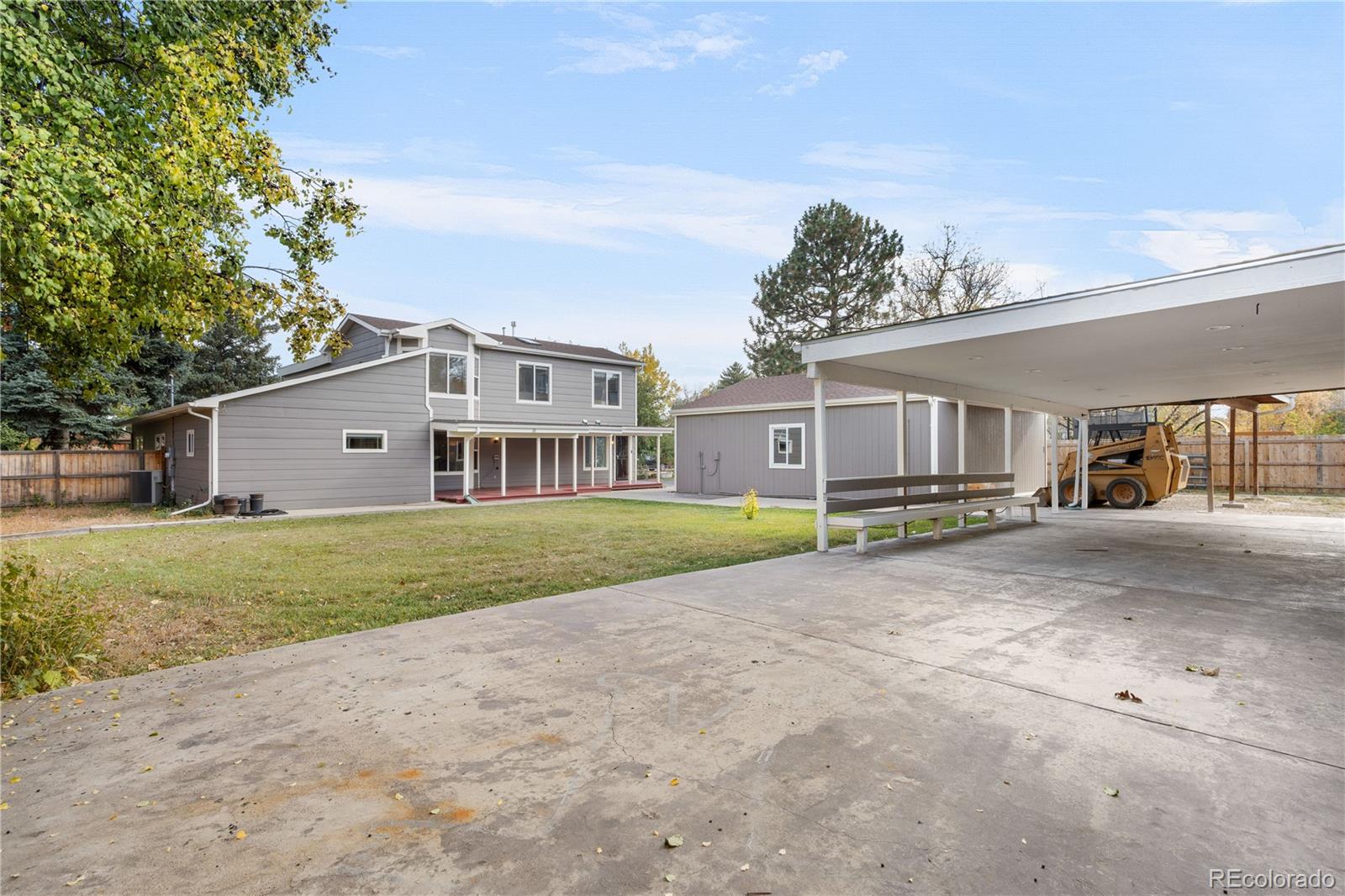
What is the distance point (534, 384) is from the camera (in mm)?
20797

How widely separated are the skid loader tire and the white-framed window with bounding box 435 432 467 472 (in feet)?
56.2

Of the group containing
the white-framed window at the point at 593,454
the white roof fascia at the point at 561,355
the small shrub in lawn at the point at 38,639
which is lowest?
the small shrub in lawn at the point at 38,639

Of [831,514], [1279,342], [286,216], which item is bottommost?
[831,514]

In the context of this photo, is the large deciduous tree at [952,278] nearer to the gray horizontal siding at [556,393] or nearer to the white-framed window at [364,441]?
the gray horizontal siding at [556,393]

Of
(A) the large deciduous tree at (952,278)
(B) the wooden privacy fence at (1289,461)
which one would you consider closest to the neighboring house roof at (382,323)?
(B) the wooden privacy fence at (1289,461)

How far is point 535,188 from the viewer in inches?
648

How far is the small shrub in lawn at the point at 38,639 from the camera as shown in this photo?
12.1 ft

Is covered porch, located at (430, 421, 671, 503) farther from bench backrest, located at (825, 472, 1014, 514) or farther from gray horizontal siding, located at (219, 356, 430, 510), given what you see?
bench backrest, located at (825, 472, 1014, 514)

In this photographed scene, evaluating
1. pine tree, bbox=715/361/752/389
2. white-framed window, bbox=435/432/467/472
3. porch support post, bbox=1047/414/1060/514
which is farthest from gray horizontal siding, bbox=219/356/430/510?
pine tree, bbox=715/361/752/389

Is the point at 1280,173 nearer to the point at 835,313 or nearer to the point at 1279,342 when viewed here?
the point at 1279,342

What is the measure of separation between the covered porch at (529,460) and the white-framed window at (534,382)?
134cm

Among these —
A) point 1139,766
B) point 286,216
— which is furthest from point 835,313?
point 1139,766

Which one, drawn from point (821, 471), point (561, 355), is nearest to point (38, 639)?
point (821, 471)

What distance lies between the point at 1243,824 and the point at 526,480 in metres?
20.1
